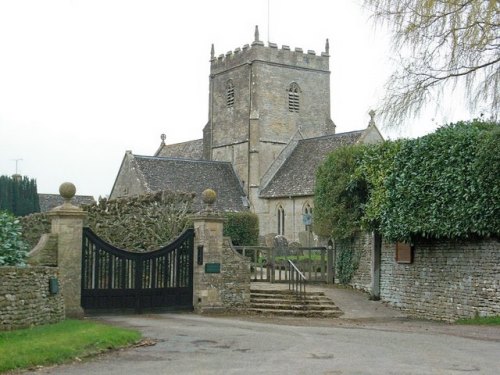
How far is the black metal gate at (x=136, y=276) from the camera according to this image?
1984 centimetres

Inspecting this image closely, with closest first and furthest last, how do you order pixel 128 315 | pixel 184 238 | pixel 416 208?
pixel 128 315, pixel 184 238, pixel 416 208

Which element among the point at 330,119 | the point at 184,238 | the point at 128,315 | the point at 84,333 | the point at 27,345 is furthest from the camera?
the point at 330,119

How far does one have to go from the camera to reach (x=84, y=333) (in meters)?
14.4

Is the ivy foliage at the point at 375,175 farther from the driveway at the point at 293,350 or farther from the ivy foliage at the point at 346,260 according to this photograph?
the driveway at the point at 293,350

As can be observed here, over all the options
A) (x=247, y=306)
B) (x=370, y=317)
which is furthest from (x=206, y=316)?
(x=370, y=317)

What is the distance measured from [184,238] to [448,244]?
7.49 metres

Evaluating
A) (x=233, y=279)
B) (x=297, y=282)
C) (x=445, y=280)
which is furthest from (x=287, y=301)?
(x=445, y=280)

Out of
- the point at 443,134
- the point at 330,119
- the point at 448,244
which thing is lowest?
the point at 448,244

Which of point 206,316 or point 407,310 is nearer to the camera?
point 206,316

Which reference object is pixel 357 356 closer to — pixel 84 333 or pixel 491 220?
pixel 84 333

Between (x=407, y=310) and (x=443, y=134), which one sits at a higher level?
(x=443, y=134)

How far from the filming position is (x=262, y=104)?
58.8 meters

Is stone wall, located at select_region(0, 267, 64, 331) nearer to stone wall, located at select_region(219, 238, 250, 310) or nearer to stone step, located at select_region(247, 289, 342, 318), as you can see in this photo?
stone wall, located at select_region(219, 238, 250, 310)

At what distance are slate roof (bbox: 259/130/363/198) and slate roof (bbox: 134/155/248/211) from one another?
239cm
